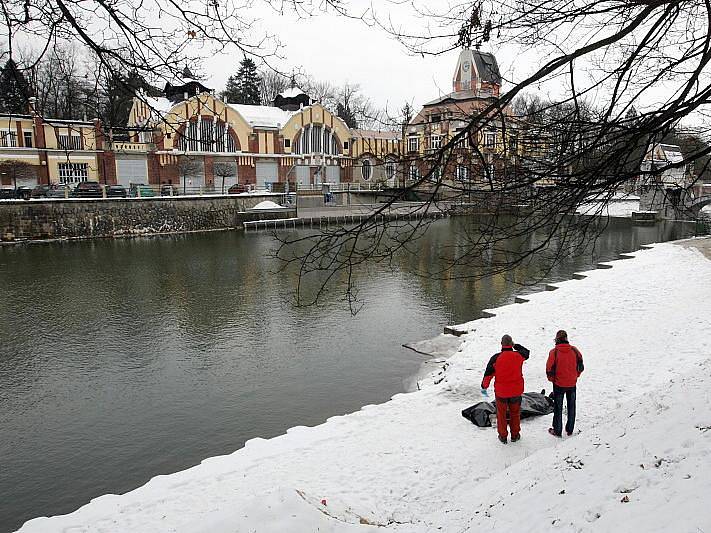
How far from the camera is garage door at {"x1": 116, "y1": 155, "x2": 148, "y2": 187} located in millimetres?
36812

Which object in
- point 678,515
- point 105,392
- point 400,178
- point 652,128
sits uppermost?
point 652,128

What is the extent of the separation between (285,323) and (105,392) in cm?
463

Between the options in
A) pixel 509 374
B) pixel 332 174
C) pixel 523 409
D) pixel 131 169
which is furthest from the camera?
pixel 332 174

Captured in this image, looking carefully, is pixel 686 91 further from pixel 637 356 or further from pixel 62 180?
pixel 62 180

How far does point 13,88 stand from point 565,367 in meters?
5.77

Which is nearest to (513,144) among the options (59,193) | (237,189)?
(59,193)

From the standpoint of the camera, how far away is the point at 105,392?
9328 mm

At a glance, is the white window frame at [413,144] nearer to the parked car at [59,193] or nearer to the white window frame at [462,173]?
the white window frame at [462,173]

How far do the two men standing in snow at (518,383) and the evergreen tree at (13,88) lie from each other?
16.3 ft

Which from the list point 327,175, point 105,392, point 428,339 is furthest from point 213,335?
point 327,175

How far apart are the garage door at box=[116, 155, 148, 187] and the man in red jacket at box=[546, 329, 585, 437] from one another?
117ft

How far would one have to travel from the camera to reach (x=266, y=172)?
43812 millimetres

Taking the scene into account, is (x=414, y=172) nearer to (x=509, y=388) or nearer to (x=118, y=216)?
(x=509, y=388)

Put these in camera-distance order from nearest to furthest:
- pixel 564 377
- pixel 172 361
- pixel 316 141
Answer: pixel 564 377 < pixel 172 361 < pixel 316 141
